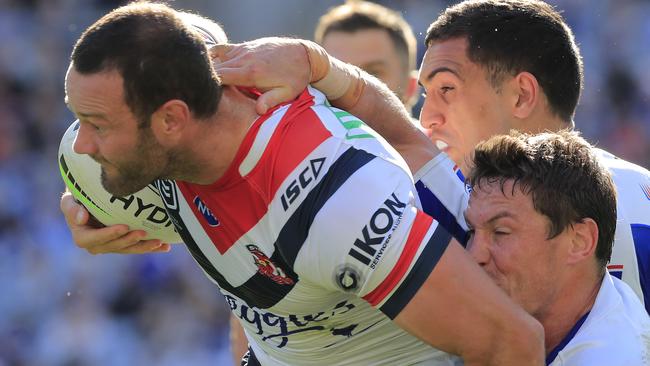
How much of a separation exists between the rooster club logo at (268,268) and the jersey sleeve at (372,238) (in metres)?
0.22

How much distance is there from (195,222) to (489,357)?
109 centimetres

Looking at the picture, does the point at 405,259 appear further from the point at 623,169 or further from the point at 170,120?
the point at 623,169

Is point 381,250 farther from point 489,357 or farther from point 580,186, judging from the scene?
point 580,186

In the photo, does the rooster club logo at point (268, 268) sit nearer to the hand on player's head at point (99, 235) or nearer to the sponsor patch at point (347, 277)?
the sponsor patch at point (347, 277)

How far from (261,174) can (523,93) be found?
1.63m

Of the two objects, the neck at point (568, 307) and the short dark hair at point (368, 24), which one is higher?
the neck at point (568, 307)

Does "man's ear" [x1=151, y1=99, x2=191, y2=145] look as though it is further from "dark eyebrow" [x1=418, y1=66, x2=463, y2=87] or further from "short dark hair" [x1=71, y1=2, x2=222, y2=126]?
"dark eyebrow" [x1=418, y1=66, x2=463, y2=87]

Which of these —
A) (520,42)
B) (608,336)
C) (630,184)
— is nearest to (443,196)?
(608,336)

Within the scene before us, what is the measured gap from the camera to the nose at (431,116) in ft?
14.9

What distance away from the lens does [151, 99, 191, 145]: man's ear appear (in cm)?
327

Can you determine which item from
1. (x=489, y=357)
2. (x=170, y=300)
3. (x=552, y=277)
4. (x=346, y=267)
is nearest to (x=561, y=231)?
(x=552, y=277)

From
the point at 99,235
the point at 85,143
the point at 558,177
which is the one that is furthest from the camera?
the point at 99,235

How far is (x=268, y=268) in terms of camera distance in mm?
3408

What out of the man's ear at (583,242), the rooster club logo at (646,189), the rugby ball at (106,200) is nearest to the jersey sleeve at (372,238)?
the man's ear at (583,242)
